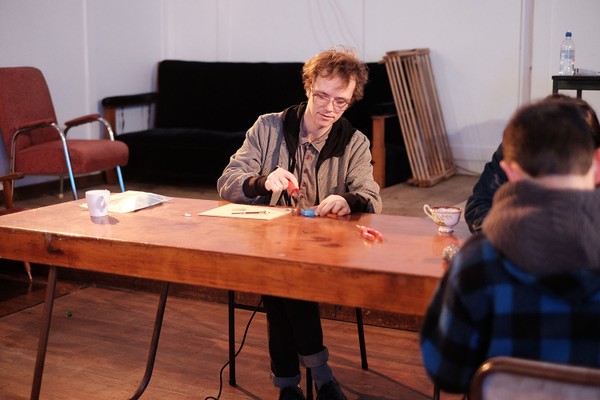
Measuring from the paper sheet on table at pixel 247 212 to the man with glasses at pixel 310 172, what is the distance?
62 millimetres

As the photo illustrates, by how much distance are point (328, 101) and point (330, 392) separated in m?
0.91

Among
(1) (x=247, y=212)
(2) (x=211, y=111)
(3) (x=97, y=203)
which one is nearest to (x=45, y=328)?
(3) (x=97, y=203)

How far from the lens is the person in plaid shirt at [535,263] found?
4.15 ft

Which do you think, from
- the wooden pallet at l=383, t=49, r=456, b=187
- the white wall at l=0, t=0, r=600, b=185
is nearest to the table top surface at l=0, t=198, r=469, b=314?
the white wall at l=0, t=0, r=600, b=185

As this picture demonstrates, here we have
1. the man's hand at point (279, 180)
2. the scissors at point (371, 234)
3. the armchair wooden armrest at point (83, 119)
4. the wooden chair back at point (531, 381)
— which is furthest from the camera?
the armchair wooden armrest at point (83, 119)

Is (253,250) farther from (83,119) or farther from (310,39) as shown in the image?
(310,39)

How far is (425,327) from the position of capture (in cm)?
145

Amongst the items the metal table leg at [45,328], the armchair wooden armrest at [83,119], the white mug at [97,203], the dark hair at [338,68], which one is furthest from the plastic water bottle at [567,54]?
the metal table leg at [45,328]

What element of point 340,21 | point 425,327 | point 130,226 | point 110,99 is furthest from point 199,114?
point 425,327

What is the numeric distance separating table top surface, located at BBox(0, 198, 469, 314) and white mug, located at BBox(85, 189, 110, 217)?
0.03 meters

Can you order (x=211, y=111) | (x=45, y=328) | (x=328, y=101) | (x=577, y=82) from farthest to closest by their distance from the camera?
(x=211, y=111)
(x=577, y=82)
(x=328, y=101)
(x=45, y=328)

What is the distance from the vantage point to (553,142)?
128cm

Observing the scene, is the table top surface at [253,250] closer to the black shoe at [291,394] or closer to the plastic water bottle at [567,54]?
the black shoe at [291,394]

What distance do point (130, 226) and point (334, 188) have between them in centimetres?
77
